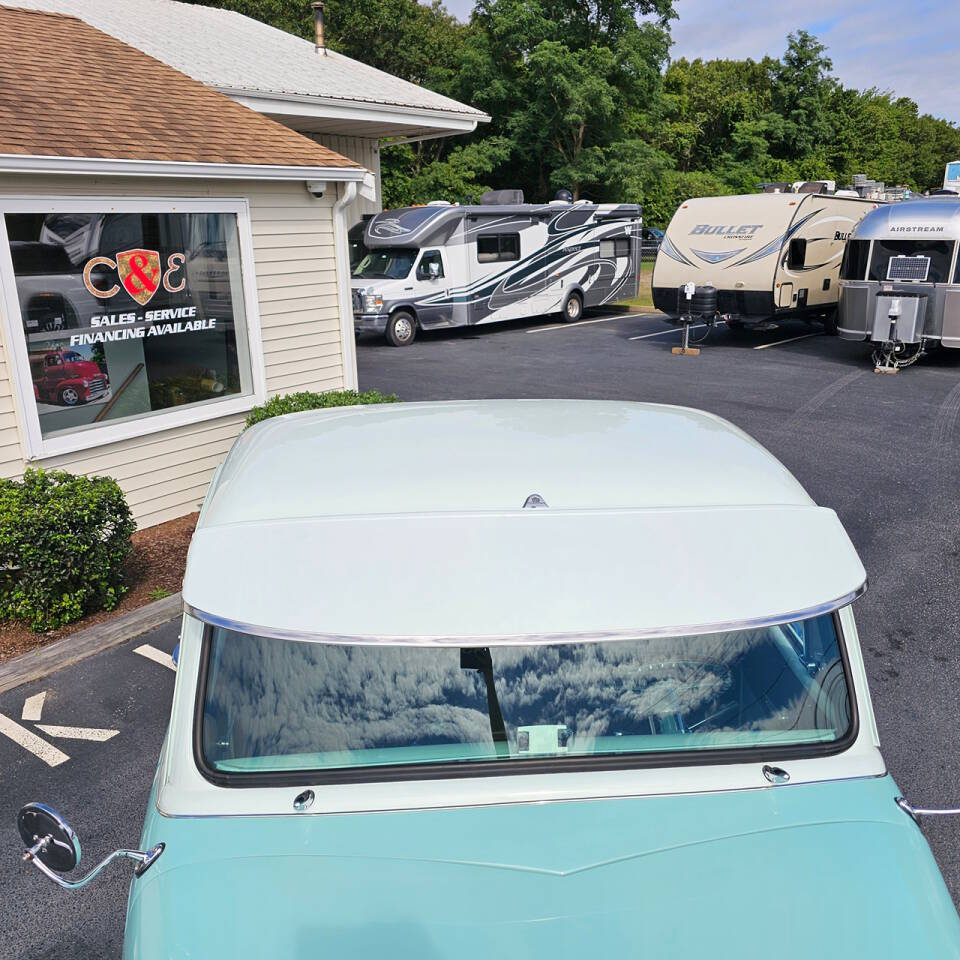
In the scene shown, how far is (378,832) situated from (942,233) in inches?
610

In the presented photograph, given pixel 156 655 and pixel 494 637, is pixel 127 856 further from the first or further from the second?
pixel 156 655

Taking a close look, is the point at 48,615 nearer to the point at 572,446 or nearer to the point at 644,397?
the point at 572,446

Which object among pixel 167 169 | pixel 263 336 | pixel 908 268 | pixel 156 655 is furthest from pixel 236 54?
A: pixel 156 655

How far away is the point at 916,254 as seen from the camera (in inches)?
594

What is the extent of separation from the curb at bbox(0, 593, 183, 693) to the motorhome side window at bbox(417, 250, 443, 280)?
43.5 feet

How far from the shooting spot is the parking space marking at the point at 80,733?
5031 millimetres

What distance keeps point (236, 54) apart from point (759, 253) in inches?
399

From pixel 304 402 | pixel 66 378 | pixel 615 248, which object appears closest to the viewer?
pixel 66 378

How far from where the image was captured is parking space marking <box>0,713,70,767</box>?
4.82m

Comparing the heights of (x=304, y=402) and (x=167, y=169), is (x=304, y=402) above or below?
below

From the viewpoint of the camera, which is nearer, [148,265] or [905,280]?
[148,265]

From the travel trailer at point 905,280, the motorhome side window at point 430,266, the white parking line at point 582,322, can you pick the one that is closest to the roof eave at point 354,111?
Answer: the motorhome side window at point 430,266

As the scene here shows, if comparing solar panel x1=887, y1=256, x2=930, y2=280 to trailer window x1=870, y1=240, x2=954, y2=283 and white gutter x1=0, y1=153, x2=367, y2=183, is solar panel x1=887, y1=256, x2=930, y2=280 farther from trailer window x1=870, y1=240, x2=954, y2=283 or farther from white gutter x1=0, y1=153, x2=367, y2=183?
white gutter x1=0, y1=153, x2=367, y2=183

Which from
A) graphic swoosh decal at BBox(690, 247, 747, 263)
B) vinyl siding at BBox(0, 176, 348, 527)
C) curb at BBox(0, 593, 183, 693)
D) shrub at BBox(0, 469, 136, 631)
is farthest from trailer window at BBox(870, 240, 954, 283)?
shrub at BBox(0, 469, 136, 631)
